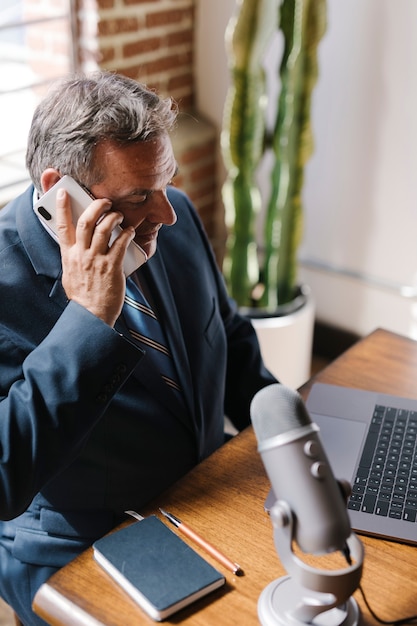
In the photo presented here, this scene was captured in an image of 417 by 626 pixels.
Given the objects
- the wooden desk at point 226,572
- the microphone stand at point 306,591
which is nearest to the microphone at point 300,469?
the microphone stand at point 306,591

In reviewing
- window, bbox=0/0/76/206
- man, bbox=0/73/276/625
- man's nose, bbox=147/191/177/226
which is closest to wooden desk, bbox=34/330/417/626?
man, bbox=0/73/276/625

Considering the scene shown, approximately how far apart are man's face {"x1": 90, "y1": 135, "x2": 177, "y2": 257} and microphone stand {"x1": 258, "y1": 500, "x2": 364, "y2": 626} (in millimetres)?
584

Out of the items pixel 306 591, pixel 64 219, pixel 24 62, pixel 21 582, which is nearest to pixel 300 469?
pixel 306 591

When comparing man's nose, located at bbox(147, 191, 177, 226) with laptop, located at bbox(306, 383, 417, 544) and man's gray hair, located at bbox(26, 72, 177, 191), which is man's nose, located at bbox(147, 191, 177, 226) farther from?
laptop, located at bbox(306, 383, 417, 544)

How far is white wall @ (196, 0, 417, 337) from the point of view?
9.24 feet

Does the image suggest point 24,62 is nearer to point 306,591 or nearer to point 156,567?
point 156,567

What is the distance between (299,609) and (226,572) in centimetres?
14

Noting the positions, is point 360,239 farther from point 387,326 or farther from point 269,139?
point 269,139

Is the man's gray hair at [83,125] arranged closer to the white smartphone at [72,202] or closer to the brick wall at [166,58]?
the white smartphone at [72,202]

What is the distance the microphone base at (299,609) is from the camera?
1.04 meters

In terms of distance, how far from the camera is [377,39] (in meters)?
2.81

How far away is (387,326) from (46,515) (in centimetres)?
203

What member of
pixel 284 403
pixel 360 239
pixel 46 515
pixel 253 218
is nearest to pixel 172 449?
pixel 46 515

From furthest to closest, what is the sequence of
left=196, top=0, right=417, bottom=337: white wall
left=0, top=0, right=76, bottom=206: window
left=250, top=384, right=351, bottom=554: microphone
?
left=196, top=0, right=417, bottom=337: white wall → left=0, top=0, right=76, bottom=206: window → left=250, top=384, right=351, bottom=554: microphone
